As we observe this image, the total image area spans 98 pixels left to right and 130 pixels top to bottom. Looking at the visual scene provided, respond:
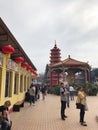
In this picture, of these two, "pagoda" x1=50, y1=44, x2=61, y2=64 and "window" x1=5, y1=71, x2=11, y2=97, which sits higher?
"pagoda" x1=50, y1=44, x2=61, y2=64

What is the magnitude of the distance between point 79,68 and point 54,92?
17.5 ft

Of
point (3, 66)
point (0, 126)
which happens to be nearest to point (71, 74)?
point (3, 66)

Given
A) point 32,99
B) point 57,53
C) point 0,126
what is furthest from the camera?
point 57,53

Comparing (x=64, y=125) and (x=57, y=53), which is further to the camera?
(x=57, y=53)

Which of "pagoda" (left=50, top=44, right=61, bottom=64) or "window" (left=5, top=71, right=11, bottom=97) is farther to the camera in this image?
"pagoda" (left=50, top=44, right=61, bottom=64)

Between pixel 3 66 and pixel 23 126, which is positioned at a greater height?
pixel 3 66

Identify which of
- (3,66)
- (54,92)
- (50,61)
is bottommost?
(54,92)

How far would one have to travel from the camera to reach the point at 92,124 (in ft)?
27.2

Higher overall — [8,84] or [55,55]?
[55,55]

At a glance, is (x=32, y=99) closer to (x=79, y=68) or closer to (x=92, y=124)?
(x=92, y=124)

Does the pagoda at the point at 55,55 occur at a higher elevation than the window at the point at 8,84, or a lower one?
higher

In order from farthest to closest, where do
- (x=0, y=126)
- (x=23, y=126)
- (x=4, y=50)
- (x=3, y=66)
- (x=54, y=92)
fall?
(x=54, y=92)
(x=3, y=66)
(x=4, y=50)
(x=23, y=126)
(x=0, y=126)

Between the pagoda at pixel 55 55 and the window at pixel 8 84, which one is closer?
the window at pixel 8 84

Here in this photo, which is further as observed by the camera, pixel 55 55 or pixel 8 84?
pixel 55 55
